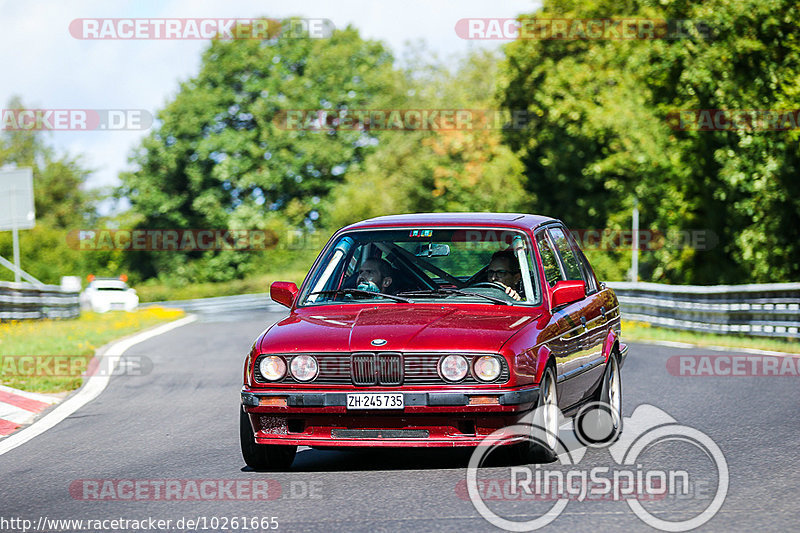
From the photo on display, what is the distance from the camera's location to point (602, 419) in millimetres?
9016

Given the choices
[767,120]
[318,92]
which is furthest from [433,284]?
[318,92]

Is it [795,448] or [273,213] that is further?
[273,213]

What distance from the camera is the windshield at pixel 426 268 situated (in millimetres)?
8445

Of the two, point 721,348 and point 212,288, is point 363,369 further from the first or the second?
point 212,288

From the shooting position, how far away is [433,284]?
8.80 meters

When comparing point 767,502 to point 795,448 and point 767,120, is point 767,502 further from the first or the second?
point 767,120

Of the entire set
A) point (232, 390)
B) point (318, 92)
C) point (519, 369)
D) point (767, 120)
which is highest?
point (318, 92)

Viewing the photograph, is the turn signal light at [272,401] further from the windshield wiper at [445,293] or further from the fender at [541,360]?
the fender at [541,360]

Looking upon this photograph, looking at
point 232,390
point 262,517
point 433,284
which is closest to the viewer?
point 262,517

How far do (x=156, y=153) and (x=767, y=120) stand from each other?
4441 cm
